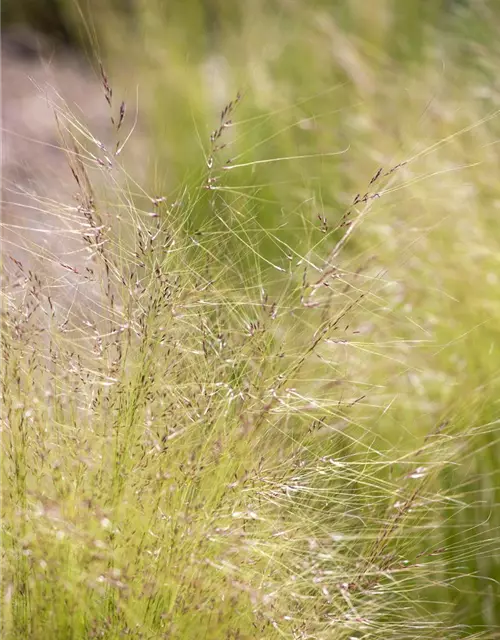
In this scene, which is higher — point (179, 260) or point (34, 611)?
point (179, 260)

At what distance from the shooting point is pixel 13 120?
527 cm

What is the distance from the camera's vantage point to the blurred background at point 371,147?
5.16ft

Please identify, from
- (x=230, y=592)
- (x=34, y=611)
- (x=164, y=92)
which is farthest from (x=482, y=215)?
(x=164, y=92)

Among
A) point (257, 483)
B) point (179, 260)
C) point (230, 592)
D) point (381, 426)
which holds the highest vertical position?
point (179, 260)

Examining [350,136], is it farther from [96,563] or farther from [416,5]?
[96,563]

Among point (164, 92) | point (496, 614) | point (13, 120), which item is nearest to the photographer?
point (496, 614)

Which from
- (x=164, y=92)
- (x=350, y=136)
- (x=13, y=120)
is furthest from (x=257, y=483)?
(x=13, y=120)

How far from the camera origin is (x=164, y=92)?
12.3 ft

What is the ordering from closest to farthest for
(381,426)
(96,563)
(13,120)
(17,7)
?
1. (96,563)
2. (381,426)
3. (13,120)
4. (17,7)

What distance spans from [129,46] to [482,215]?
2800 millimetres

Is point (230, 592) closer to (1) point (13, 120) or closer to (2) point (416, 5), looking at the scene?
(2) point (416, 5)

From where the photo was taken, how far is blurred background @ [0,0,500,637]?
61.9 inches

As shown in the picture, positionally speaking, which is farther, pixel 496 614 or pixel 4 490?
pixel 496 614

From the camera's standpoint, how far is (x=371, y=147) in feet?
9.51
